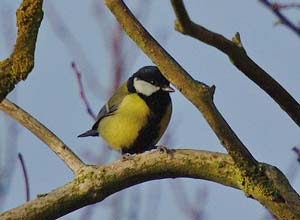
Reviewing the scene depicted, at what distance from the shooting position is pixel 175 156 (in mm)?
1660

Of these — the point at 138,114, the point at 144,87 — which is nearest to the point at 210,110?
the point at 138,114

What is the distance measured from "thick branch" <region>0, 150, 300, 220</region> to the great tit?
1950 millimetres

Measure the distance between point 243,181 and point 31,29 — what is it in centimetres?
61

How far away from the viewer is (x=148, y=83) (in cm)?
383

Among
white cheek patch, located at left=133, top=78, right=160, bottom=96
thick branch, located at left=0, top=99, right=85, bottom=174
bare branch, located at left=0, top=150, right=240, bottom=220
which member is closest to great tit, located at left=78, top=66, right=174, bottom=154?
white cheek patch, located at left=133, top=78, right=160, bottom=96

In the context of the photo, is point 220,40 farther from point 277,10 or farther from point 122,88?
point 122,88

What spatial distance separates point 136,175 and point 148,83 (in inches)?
86.4

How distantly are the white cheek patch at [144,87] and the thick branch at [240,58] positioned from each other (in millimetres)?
2265

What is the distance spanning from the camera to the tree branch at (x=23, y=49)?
1.36 meters

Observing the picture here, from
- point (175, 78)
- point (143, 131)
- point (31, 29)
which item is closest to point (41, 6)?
point (31, 29)

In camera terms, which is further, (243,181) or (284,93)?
(243,181)

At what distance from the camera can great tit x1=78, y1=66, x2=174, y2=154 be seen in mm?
3670

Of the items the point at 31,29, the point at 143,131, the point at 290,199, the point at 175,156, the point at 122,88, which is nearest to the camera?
the point at 31,29

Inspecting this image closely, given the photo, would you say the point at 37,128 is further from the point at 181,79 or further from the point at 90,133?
the point at 90,133
